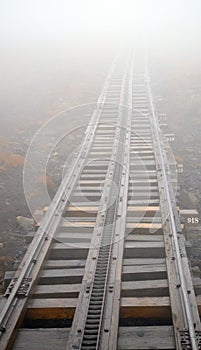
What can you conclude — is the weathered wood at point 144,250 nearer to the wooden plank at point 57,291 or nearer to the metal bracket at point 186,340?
the wooden plank at point 57,291

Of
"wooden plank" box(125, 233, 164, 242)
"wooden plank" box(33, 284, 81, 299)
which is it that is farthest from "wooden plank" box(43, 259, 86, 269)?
"wooden plank" box(125, 233, 164, 242)

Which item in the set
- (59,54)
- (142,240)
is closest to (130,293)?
(142,240)

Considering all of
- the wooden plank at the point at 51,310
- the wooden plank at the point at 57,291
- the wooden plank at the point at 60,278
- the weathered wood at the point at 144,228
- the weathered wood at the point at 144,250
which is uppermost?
the weathered wood at the point at 144,228

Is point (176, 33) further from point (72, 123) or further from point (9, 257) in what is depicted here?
point (9, 257)

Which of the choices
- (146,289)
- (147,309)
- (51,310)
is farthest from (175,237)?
(51,310)

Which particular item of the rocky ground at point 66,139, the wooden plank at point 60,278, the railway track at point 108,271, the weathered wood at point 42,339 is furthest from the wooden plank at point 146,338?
the rocky ground at point 66,139

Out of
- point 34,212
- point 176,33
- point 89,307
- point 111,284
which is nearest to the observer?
point 89,307
